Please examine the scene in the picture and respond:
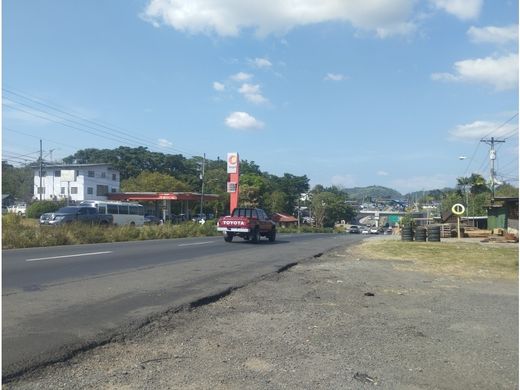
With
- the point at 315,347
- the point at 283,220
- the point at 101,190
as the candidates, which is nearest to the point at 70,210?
the point at 315,347

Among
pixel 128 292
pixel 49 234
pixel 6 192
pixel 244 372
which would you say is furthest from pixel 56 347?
pixel 6 192

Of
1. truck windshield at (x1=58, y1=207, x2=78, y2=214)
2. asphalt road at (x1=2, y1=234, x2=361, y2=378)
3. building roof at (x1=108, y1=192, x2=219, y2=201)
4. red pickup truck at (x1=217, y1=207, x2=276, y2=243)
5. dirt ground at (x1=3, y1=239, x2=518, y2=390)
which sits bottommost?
dirt ground at (x1=3, y1=239, x2=518, y2=390)

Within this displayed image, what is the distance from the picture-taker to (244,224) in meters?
27.5

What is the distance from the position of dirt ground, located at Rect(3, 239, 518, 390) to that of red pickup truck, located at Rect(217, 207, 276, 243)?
16784mm

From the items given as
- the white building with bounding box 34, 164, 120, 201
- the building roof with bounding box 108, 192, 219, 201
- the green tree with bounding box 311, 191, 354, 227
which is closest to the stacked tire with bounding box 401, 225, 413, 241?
the building roof with bounding box 108, 192, 219, 201

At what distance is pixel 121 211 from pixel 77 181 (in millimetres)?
43959

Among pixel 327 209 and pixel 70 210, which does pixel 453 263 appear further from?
pixel 327 209

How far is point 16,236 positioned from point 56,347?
59.6 feet

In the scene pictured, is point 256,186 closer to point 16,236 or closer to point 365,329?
point 16,236

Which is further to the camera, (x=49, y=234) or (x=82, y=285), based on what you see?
(x=49, y=234)

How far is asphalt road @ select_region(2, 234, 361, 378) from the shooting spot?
6.30m

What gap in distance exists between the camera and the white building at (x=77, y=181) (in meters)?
83.7

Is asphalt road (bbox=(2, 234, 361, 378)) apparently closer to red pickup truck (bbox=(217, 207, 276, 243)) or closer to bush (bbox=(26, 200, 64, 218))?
red pickup truck (bbox=(217, 207, 276, 243))

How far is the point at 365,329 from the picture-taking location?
24.2 ft
